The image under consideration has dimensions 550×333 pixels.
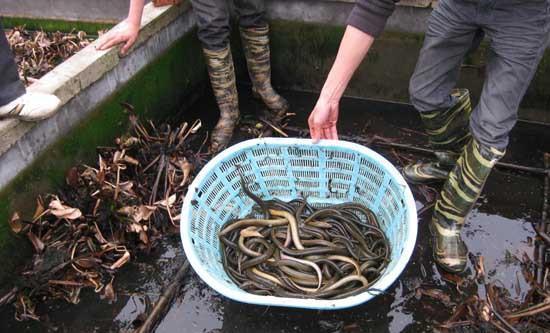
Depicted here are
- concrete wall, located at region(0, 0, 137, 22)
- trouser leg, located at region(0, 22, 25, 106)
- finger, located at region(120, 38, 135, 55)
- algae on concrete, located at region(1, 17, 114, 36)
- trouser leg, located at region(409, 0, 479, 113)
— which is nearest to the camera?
trouser leg, located at region(409, 0, 479, 113)

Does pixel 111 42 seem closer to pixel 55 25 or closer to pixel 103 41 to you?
pixel 103 41

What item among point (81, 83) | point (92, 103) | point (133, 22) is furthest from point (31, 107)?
point (133, 22)

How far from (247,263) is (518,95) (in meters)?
1.80

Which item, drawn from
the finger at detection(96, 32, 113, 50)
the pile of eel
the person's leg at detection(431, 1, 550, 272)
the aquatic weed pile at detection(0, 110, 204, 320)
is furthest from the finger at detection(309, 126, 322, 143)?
the finger at detection(96, 32, 113, 50)

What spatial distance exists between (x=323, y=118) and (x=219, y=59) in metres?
1.66

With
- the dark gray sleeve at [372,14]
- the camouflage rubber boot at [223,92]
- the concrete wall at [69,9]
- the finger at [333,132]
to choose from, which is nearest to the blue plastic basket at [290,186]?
the finger at [333,132]

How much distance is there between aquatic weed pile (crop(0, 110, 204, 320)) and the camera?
9.16ft

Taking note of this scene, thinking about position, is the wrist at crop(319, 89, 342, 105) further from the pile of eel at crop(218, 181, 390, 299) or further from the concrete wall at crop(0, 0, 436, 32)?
the concrete wall at crop(0, 0, 436, 32)

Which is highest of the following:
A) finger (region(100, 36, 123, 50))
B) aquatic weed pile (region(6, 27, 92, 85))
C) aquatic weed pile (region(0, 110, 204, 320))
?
finger (region(100, 36, 123, 50))

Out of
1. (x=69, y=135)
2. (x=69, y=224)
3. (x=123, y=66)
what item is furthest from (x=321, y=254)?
(x=123, y=66)

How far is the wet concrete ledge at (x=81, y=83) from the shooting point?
8.94 feet

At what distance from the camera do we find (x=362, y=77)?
4469 millimetres

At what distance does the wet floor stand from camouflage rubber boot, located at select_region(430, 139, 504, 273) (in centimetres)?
13

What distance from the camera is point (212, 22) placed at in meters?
3.68
